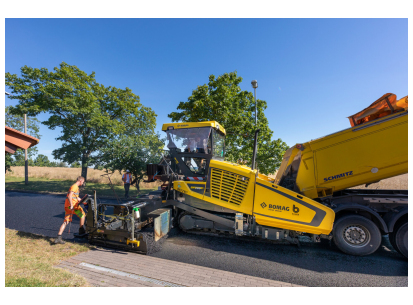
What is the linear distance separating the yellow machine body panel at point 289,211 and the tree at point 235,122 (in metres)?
6.27

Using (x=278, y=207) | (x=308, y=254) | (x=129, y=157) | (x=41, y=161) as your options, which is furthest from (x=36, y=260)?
(x=41, y=161)

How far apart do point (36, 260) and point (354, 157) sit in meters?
6.38

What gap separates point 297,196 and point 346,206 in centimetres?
106

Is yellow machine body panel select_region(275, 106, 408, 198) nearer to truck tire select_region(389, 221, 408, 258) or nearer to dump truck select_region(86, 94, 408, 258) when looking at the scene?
dump truck select_region(86, 94, 408, 258)

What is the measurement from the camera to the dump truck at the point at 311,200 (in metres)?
4.18

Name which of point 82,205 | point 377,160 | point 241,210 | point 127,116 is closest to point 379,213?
point 377,160

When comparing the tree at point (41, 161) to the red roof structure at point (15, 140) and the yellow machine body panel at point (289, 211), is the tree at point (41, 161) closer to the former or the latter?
the red roof structure at point (15, 140)

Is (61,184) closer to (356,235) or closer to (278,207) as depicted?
(278,207)

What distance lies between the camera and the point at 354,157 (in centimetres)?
429

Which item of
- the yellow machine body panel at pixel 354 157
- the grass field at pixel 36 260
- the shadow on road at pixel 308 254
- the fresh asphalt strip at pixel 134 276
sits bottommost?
the shadow on road at pixel 308 254

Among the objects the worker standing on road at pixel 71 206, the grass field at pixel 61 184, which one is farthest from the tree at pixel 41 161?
the worker standing on road at pixel 71 206

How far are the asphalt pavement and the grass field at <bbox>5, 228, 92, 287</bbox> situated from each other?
62cm

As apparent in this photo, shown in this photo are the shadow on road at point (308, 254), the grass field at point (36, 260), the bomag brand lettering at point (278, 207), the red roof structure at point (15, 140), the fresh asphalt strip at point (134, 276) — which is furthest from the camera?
the bomag brand lettering at point (278, 207)
